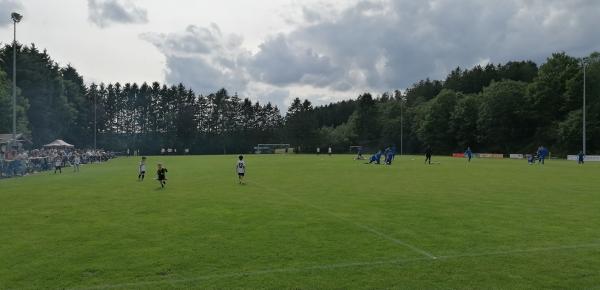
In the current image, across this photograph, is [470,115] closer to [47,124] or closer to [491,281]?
[47,124]

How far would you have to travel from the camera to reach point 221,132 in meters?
136

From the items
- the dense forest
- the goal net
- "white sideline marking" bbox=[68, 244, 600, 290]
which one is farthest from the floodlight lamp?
the goal net

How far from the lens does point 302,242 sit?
31.6 ft

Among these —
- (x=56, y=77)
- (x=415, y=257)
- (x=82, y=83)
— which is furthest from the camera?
(x=82, y=83)

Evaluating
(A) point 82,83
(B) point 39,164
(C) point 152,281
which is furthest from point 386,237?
(A) point 82,83

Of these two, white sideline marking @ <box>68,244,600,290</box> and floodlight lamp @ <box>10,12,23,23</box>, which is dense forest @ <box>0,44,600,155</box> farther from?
white sideline marking @ <box>68,244,600,290</box>

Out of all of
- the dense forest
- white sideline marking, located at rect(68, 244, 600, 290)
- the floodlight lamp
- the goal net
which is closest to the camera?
white sideline marking, located at rect(68, 244, 600, 290)

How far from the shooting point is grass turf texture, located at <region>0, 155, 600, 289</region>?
7223 mm

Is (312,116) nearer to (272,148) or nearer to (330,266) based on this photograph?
(272,148)

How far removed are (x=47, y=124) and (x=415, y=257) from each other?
77872 millimetres

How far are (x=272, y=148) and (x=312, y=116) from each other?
1559 cm

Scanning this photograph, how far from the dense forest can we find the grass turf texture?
1937 inches

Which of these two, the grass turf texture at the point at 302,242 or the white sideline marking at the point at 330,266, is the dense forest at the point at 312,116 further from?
the white sideline marking at the point at 330,266

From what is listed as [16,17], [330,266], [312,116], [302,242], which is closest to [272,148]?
[312,116]
